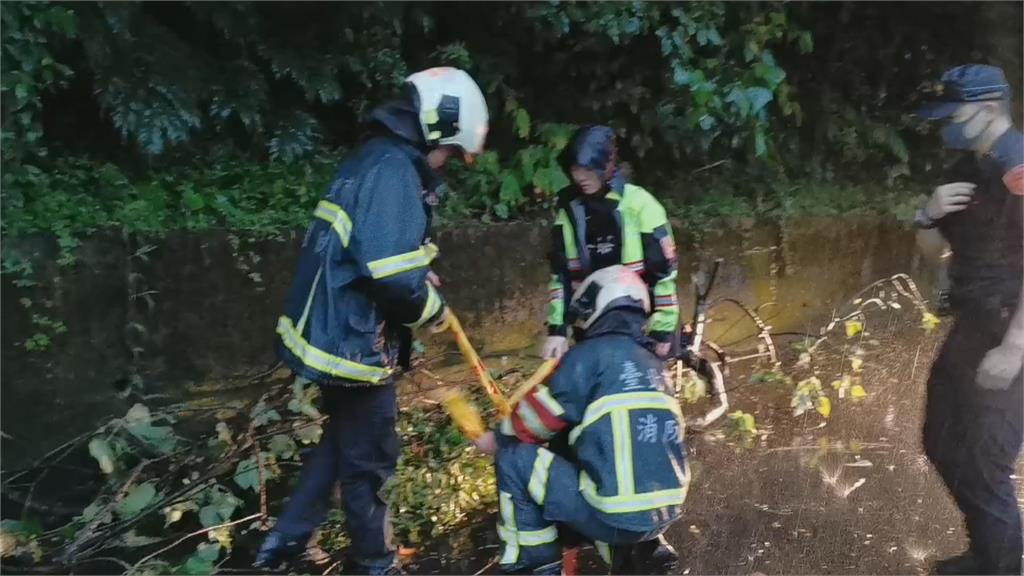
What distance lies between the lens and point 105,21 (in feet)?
14.3

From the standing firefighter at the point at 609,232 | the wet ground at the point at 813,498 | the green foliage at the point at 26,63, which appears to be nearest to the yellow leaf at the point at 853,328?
the wet ground at the point at 813,498

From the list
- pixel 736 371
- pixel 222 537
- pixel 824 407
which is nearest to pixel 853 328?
pixel 736 371

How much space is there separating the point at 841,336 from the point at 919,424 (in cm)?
147

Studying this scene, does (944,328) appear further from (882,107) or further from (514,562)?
(882,107)

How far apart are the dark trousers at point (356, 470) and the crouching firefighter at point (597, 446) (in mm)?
417

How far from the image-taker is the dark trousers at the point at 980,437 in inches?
111

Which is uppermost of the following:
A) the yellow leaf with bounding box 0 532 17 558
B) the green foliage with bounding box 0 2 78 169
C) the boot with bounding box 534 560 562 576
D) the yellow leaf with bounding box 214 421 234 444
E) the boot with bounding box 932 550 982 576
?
the green foliage with bounding box 0 2 78 169

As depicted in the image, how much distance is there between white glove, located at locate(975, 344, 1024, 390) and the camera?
267 cm

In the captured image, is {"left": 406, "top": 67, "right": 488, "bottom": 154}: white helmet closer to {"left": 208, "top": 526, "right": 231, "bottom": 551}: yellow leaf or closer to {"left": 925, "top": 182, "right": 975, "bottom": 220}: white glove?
{"left": 925, "top": 182, "right": 975, "bottom": 220}: white glove

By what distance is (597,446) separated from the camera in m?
2.61

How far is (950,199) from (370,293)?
2085 millimetres

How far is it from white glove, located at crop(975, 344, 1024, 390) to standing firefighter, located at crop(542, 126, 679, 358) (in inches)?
45.7

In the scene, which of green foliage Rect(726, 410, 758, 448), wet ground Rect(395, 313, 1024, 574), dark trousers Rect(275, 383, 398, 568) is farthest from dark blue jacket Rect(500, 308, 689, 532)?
green foliage Rect(726, 410, 758, 448)

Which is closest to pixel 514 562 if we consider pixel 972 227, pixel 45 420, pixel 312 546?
pixel 312 546
